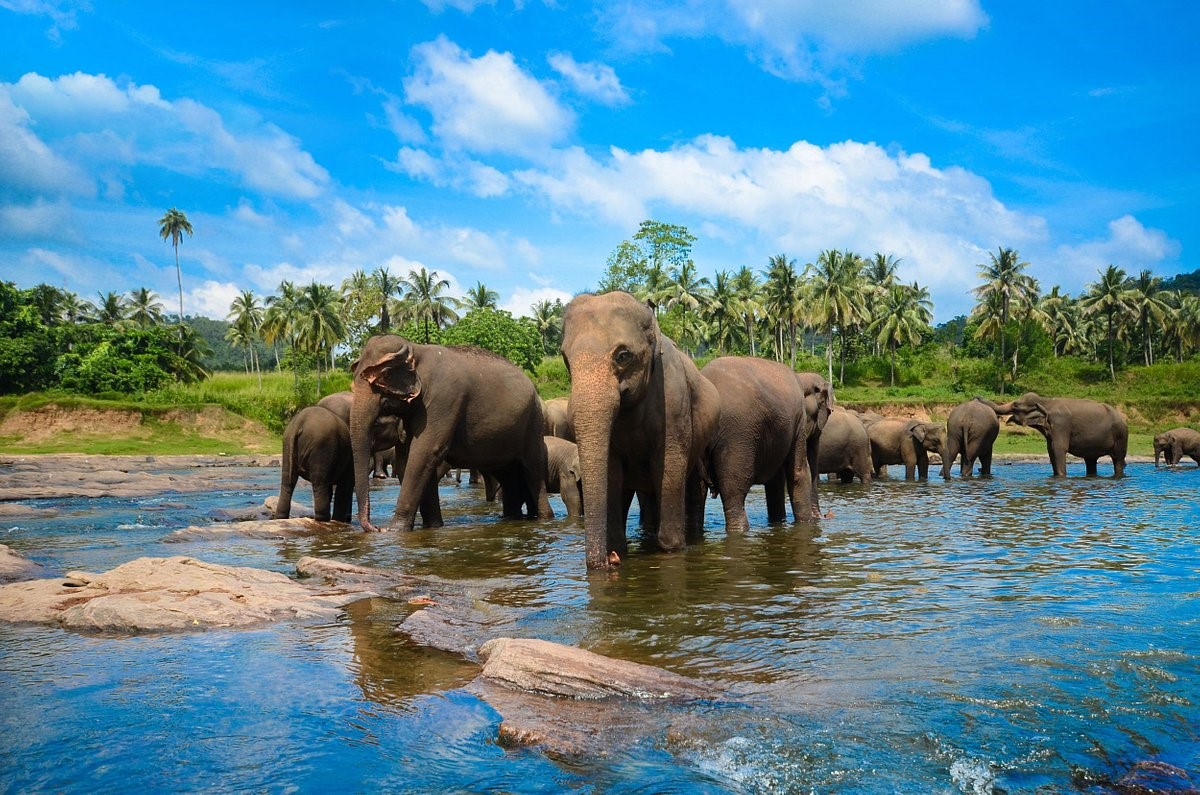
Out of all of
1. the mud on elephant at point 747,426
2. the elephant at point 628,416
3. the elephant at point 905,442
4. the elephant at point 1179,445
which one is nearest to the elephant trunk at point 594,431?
the elephant at point 628,416

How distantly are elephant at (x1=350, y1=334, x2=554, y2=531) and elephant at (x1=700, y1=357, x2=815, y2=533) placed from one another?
149 inches

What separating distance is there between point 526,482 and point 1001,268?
3263 inches

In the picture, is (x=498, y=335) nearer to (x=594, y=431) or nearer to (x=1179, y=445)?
(x=1179, y=445)

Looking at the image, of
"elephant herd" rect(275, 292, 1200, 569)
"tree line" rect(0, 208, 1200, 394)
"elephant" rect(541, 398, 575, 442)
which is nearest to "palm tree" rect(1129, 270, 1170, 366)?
"tree line" rect(0, 208, 1200, 394)

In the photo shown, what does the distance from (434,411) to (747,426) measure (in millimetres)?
4842

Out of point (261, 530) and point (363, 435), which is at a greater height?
point (363, 435)

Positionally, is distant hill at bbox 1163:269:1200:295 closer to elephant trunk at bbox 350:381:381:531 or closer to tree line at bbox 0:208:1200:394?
tree line at bbox 0:208:1200:394

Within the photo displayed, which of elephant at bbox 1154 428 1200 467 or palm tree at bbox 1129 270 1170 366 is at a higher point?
palm tree at bbox 1129 270 1170 366

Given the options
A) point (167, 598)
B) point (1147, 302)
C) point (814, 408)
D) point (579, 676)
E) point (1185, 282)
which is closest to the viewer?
point (579, 676)

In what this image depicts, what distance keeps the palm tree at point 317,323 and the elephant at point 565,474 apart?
206ft

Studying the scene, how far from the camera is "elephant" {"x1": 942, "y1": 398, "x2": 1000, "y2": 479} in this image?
28.4 metres

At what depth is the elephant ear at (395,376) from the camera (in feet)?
43.2

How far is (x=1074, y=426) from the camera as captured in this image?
28.5m

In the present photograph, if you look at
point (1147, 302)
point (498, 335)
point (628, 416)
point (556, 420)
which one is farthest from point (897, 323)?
point (628, 416)
